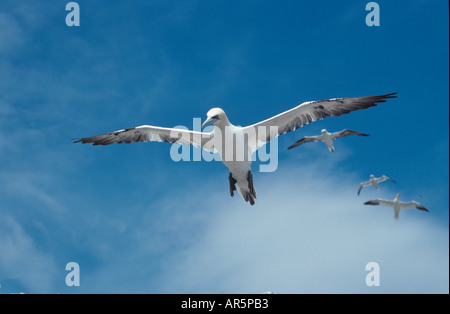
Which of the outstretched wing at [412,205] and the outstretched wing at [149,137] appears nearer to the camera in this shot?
the outstretched wing at [149,137]

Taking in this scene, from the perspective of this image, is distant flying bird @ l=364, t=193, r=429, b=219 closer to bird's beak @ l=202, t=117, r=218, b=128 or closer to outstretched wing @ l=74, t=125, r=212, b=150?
outstretched wing @ l=74, t=125, r=212, b=150

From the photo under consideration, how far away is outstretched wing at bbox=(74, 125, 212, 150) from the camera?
2375 centimetres

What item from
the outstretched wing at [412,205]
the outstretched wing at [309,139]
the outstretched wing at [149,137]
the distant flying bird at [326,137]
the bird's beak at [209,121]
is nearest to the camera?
the bird's beak at [209,121]

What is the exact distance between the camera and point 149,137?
2467cm

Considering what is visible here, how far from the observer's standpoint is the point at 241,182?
882 inches

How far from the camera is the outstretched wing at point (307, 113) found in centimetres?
2191

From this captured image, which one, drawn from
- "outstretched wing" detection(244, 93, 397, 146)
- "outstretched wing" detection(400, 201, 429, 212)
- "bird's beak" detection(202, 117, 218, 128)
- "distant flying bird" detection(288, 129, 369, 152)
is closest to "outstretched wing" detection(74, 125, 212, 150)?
"bird's beak" detection(202, 117, 218, 128)

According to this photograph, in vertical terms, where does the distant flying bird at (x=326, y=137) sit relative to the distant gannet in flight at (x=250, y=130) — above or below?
above

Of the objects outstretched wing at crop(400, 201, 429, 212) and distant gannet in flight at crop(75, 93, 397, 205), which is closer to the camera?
distant gannet in flight at crop(75, 93, 397, 205)

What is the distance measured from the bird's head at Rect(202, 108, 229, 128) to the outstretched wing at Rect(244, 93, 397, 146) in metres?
1.27

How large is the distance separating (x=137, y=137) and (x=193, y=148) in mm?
2734

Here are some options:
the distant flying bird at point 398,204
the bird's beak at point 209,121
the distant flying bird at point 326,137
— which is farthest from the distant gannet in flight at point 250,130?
the distant flying bird at point 326,137

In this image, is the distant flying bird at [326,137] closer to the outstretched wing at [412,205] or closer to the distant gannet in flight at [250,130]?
the outstretched wing at [412,205]
